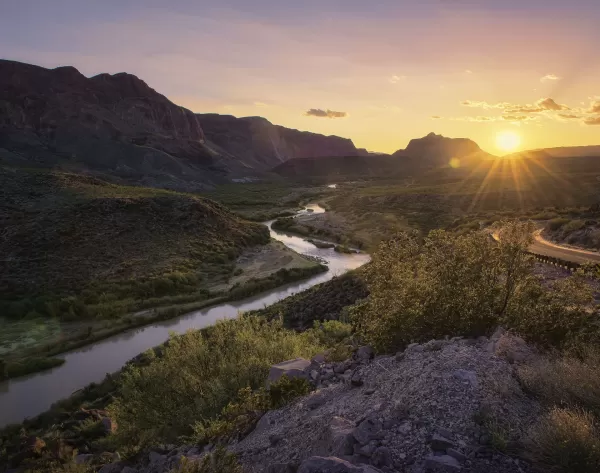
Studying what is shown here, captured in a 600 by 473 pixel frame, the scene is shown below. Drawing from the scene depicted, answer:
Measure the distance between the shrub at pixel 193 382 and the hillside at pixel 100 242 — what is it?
71.5ft

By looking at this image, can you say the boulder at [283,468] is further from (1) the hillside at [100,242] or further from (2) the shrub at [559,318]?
(1) the hillside at [100,242]

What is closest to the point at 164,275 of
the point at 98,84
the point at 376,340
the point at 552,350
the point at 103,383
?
the point at 103,383

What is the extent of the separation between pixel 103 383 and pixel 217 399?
46.2 ft

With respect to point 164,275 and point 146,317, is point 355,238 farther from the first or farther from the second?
point 146,317

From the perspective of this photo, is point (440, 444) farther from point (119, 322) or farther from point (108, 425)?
point (119, 322)

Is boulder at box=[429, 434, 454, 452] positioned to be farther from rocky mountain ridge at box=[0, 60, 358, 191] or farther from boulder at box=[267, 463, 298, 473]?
rocky mountain ridge at box=[0, 60, 358, 191]

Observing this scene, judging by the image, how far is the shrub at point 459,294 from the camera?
10.2 metres

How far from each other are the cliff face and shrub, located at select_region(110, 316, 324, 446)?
128437 mm

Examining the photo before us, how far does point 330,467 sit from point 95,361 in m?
25.1

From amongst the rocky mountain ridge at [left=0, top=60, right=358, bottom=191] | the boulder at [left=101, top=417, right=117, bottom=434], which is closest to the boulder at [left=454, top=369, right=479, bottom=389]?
the boulder at [left=101, top=417, right=117, bottom=434]

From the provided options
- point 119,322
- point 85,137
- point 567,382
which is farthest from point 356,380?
point 85,137

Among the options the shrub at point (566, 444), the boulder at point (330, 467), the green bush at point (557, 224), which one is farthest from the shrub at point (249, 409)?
the green bush at point (557, 224)

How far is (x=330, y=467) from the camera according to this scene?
5797mm

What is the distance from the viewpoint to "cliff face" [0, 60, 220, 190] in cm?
14650
